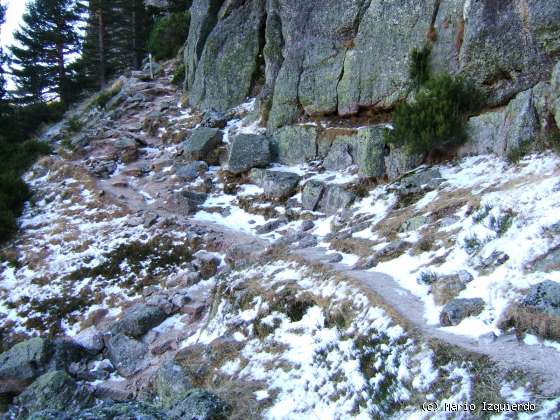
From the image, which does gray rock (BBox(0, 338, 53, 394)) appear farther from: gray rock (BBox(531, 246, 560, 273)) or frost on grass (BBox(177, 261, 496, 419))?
gray rock (BBox(531, 246, 560, 273))

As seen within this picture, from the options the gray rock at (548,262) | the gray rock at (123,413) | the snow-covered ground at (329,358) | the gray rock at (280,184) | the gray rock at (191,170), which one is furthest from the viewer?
the gray rock at (191,170)

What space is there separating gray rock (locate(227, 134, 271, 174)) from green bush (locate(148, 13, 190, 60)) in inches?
869

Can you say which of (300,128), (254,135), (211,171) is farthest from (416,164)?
(211,171)

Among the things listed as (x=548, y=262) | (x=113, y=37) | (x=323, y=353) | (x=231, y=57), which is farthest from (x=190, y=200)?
(x=113, y=37)

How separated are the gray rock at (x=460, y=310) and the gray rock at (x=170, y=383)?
4.15 meters

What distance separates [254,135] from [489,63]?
8.73 metres

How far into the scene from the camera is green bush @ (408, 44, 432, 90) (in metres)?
13.3

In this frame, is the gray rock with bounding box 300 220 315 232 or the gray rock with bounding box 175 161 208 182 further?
the gray rock with bounding box 175 161 208 182

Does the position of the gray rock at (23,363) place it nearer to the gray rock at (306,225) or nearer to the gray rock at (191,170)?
the gray rock at (306,225)

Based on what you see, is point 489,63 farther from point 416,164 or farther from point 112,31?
point 112,31

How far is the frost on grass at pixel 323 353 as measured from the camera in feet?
Result: 16.9

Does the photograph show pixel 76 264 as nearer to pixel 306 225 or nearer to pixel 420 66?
pixel 306 225

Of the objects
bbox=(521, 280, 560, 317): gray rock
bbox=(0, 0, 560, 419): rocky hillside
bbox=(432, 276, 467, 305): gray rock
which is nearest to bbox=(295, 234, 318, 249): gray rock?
bbox=(0, 0, 560, 419): rocky hillside

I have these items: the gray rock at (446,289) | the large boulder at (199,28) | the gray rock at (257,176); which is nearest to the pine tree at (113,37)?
the large boulder at (199,28)
